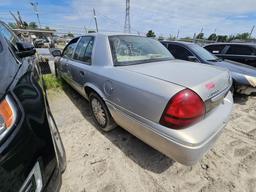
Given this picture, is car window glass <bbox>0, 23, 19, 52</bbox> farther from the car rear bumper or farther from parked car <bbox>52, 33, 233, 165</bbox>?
the car rear bumper

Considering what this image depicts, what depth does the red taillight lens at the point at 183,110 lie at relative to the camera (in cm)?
139

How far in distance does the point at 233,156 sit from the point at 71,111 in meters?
2.87

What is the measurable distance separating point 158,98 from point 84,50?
1966 millimetres

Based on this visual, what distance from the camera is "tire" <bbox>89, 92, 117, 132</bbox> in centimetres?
236

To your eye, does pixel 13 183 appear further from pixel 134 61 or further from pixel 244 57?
pixel 244 57

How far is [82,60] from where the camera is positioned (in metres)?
2.88

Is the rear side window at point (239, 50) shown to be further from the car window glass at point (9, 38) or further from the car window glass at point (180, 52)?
the car window glass at point (9, 38)

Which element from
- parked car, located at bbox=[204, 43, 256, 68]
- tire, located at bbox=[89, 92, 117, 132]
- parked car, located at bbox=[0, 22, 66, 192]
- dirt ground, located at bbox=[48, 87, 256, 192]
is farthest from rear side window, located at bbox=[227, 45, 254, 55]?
parked car, located at bbox=[0, 22, 66, 192]

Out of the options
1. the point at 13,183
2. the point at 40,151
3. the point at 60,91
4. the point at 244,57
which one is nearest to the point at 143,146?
the point at 40,151

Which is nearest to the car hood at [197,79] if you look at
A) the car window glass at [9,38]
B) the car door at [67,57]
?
the car window glass at [9,38]

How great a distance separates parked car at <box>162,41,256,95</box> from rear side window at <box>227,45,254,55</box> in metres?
1.78

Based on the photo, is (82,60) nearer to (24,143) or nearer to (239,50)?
(24,143)

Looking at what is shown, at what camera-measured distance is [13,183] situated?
876 mm

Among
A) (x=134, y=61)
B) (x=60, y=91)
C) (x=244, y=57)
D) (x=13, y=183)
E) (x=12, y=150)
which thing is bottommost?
(x=60, y=91)
